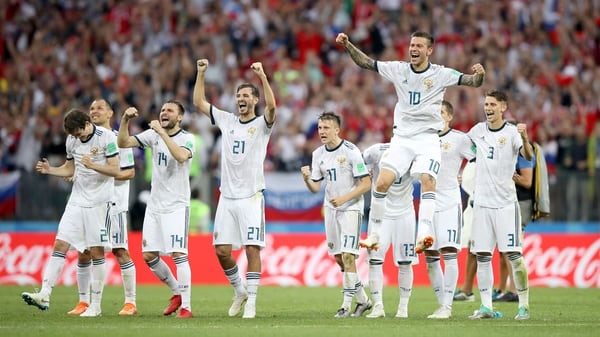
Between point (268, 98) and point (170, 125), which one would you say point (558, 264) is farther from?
point (170, 125)

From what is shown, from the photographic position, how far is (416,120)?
51.0 feet

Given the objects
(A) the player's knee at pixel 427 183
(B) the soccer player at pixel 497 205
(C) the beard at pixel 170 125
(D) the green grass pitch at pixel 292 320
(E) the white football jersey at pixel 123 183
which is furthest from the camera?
(E) the white football jersey at pixel 123 183

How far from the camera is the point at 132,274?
1683 cm

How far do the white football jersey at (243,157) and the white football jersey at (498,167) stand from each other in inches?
110

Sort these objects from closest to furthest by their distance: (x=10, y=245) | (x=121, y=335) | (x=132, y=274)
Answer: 1. (x=121, y=335)
2. (x=132, y=274)
3. (x=10, y=245)

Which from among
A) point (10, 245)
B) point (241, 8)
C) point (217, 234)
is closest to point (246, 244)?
point (217, 234)

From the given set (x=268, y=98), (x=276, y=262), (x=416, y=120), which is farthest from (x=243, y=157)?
(x=276, y=262)

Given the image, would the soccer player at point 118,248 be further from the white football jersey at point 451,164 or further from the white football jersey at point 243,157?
the white football jersey at point 451,164

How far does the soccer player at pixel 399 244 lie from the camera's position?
53.0 feet

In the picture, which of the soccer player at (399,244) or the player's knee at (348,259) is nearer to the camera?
the player's knee at (348,259)

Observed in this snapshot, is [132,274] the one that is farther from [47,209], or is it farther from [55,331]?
Result: [47,209]

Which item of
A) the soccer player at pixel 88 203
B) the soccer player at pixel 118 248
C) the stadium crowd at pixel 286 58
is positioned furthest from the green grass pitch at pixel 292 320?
the stadium crowd at pixel 286 58

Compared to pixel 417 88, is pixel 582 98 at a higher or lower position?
higher

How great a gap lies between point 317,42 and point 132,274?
15.7 metres
